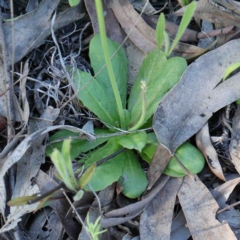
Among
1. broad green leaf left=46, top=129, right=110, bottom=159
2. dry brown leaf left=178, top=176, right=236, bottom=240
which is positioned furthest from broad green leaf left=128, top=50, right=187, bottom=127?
dry brown leaf left=178, top=176, right=236, bottom=240

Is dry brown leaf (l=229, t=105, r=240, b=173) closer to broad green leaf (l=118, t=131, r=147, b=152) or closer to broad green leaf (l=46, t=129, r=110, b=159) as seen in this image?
broad green leaf (l=118, t=131, r=147, b=152)

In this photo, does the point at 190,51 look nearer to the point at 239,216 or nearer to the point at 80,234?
the point at 239,216

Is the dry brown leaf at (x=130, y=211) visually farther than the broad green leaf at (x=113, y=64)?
No

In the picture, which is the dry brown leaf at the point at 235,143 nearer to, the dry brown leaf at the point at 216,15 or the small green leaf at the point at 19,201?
the dry brown leaf at the point at 216,15

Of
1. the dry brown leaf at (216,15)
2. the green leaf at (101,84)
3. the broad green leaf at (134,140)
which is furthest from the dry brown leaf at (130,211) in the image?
the dry brown leaf at (216,15)

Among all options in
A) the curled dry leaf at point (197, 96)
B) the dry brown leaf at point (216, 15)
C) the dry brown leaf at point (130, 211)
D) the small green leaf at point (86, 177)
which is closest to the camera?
the small green leaf at point (86, 177)

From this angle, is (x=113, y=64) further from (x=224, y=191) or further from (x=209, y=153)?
(x=224, y=191)

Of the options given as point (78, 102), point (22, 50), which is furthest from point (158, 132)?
point (22, 50)
